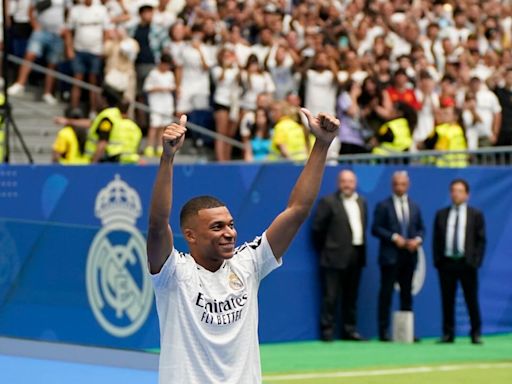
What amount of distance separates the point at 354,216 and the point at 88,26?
5487 mm

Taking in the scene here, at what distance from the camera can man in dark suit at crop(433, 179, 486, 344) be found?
56.8 feet

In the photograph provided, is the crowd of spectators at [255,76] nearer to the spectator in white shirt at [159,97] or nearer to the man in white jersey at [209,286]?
the spectator in white shirt at [159,97]

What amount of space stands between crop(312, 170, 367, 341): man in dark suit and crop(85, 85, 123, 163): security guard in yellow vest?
112 inches

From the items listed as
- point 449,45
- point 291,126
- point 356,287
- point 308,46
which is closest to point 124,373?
point 356,287

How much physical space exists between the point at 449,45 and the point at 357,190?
25.7ft

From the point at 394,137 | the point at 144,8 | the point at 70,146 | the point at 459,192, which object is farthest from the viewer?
the point at 144,8

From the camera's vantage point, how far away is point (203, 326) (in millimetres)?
6734

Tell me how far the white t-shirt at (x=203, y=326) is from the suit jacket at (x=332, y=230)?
10.4m

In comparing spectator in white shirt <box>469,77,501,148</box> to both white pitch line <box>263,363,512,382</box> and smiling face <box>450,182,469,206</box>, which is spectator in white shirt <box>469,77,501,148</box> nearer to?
smiling face <box>450,182,469,206</box>

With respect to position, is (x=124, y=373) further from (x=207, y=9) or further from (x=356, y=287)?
(x=207, y=9)

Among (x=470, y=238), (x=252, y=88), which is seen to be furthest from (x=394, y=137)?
(x=470, y=238)

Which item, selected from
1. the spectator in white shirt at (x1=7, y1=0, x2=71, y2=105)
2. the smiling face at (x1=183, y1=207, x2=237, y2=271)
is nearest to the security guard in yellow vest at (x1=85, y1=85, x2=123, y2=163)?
the spectator in white shirt at (x1=7, y1=0, x2=71, y2=105)

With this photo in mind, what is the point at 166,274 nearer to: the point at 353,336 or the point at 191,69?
the point at 353,336

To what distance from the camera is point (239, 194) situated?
1650 cm
